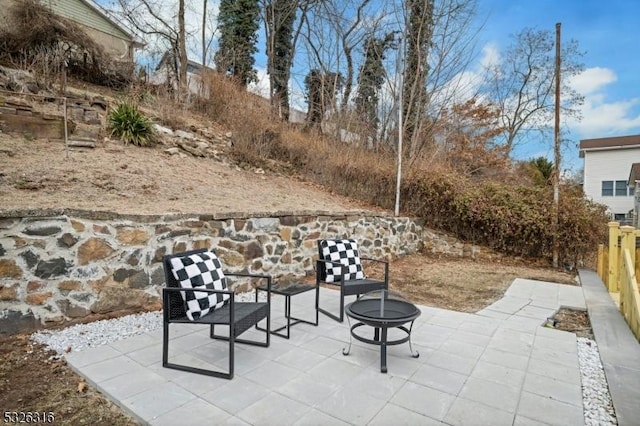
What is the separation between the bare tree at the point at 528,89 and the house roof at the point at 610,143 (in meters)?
7.28

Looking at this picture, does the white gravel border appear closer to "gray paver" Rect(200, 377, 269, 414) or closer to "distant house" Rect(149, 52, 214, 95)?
"gray paver" Rect(200, 377, 269, 414)

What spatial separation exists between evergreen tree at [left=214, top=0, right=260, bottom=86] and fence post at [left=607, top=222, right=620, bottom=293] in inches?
481

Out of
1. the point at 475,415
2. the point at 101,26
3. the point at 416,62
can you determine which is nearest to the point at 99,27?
the point at 101,26

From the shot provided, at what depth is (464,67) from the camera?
10617mm

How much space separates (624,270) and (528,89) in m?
14.7

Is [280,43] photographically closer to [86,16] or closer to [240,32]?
[240,32]

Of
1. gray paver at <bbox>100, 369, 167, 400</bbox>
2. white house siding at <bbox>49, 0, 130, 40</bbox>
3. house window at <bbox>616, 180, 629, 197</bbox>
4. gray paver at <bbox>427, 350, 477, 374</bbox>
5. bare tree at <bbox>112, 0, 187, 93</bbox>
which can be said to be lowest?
gray paver at <bbox>427, 350, 477, 374</bbox>

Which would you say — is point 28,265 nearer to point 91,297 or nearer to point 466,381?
point 91,297

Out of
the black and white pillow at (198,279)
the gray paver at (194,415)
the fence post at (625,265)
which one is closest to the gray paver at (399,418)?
the gray paver at (194,415)

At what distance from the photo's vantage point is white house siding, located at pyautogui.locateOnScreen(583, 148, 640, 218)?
19766 millimetres

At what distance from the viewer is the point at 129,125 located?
22.3 feet

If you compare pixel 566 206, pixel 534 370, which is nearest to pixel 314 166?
pixel 566 206

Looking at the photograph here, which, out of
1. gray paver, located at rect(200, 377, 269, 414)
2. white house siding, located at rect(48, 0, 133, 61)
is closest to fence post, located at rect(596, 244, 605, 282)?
gray paver, located at rect(200, 377, 269, 414)

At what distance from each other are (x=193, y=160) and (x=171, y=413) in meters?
5.84
